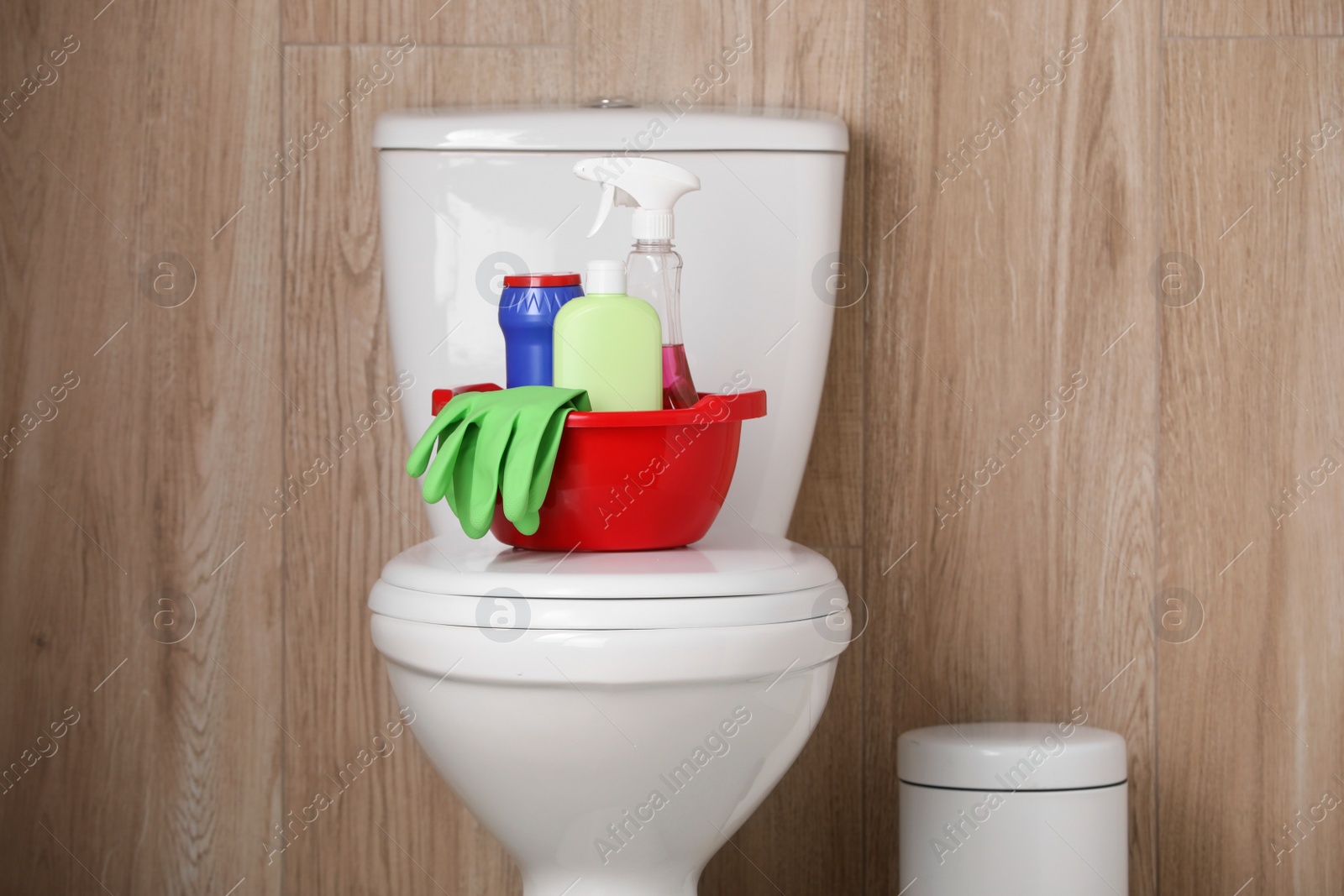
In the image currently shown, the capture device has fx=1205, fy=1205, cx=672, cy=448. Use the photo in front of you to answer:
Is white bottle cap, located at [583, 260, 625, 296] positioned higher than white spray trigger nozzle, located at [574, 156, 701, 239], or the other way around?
white spray trigger nozzle, located at [574, 156, 701, 239]

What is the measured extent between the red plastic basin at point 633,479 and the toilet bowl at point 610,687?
0.02 m

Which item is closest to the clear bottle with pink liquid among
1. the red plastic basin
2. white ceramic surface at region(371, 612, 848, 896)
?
the red plastic basin

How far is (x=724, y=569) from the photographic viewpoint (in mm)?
756

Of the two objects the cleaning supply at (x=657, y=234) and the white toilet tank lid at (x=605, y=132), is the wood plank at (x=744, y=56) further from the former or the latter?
the cleaning supply at (x=657, y=234)

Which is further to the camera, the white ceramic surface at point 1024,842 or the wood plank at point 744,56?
the wood plank at point 744,56

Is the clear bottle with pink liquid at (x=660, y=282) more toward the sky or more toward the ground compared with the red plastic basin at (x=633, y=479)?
more toward the sky

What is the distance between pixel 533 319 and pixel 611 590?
277 millimetres

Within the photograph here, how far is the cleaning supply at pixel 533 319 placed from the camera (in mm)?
915

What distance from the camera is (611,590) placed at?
28.3 inches

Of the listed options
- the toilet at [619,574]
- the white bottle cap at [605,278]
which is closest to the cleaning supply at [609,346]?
the white bottle cap at [605,278]

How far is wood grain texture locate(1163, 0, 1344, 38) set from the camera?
1178mm

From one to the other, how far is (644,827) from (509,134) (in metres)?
0.61

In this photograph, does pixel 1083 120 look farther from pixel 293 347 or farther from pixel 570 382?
pixel 293 347

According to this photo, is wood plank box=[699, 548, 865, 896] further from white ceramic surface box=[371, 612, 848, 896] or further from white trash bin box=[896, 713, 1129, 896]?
white ceramic surface box=[371, 612, 848, 896]
